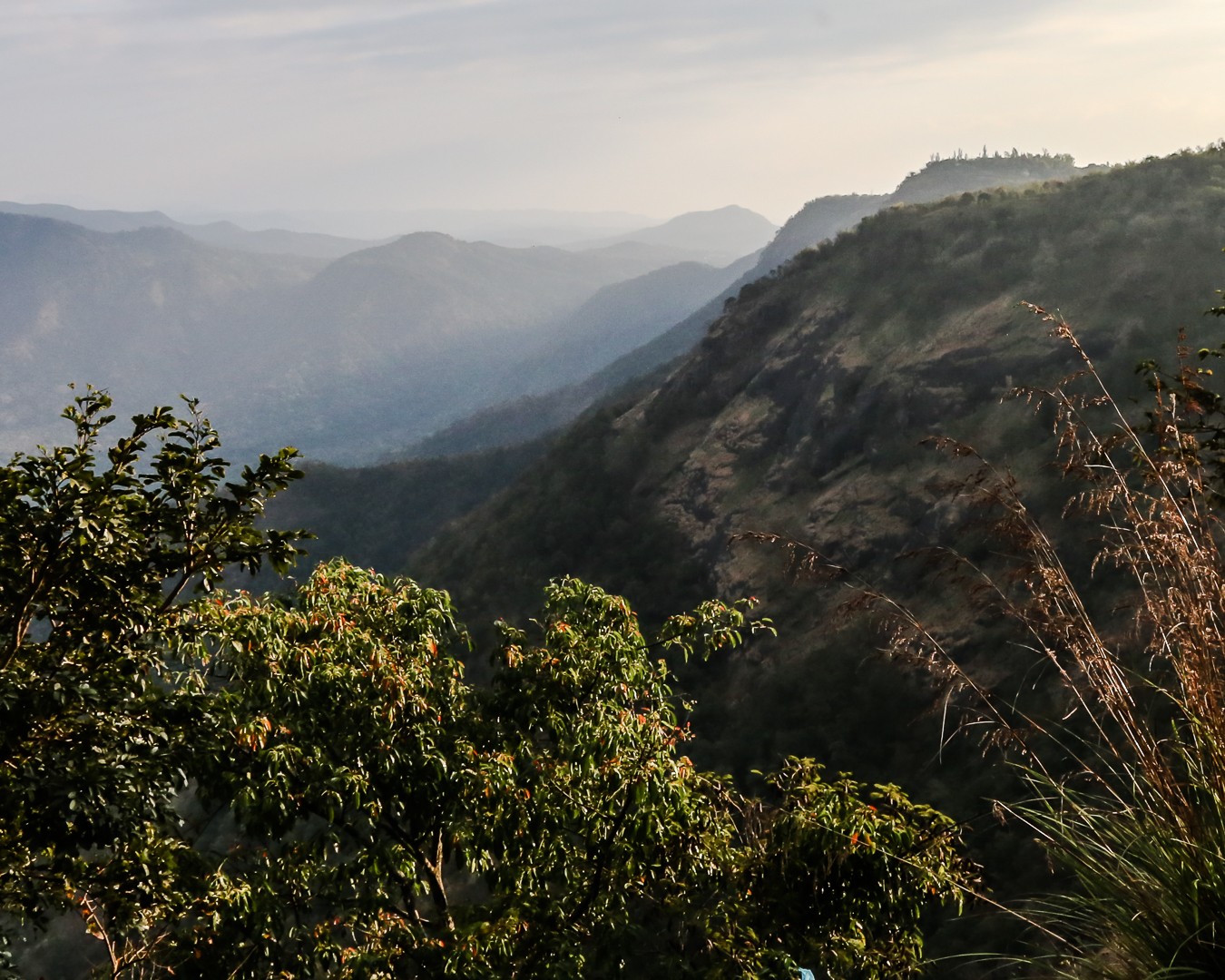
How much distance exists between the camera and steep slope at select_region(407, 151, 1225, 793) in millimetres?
33031

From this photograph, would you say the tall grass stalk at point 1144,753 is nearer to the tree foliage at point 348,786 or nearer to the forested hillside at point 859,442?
the tree foliage at point 348,786

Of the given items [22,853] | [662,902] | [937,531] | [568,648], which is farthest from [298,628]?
[937,531]

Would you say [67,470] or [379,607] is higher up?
[67,470]

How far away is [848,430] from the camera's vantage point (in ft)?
147

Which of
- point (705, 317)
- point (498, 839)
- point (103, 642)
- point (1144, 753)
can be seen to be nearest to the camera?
point (1144, 753)

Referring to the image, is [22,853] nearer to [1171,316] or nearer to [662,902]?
[662,902]

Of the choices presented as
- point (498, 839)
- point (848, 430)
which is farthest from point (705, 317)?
point (498, 839)

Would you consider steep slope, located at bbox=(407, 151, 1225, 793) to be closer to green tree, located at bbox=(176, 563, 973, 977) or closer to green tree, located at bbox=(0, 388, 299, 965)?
green tree, located at bbox=(176, 563, 973, 977)

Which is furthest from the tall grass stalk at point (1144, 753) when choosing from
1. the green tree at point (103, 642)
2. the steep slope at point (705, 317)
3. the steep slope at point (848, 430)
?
the steep slope at point (705, 317)

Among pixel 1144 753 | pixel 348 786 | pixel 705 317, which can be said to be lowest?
pixel 348 786

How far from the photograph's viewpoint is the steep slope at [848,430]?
108ft

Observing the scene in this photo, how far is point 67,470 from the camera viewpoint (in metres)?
4.92

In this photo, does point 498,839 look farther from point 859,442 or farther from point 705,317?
point 705,317

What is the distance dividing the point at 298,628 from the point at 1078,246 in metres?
48.1
